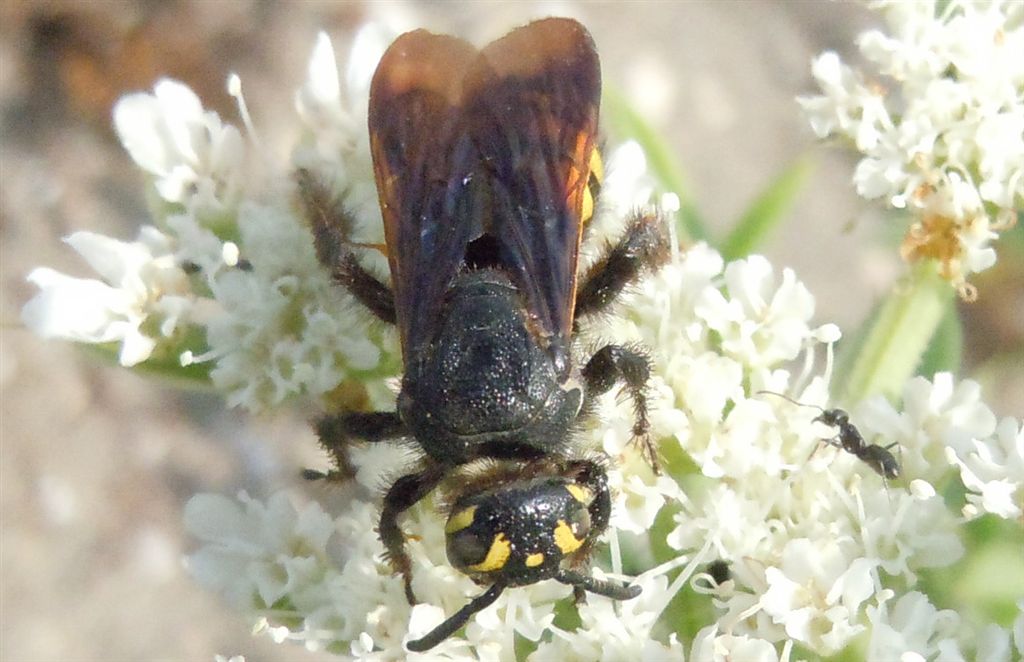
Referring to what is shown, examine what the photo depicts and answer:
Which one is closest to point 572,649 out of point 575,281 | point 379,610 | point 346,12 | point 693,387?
point 379,610

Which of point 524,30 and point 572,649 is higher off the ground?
point 524,30

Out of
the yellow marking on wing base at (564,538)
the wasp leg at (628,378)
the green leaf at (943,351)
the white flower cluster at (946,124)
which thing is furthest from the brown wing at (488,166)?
the green leaf at (943,351)

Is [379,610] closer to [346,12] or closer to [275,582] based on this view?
[275,582]

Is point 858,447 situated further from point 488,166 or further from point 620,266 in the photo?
point 488,166

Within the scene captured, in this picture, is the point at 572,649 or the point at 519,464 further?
the point at 572,649

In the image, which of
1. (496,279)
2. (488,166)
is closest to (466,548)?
(496,279)
